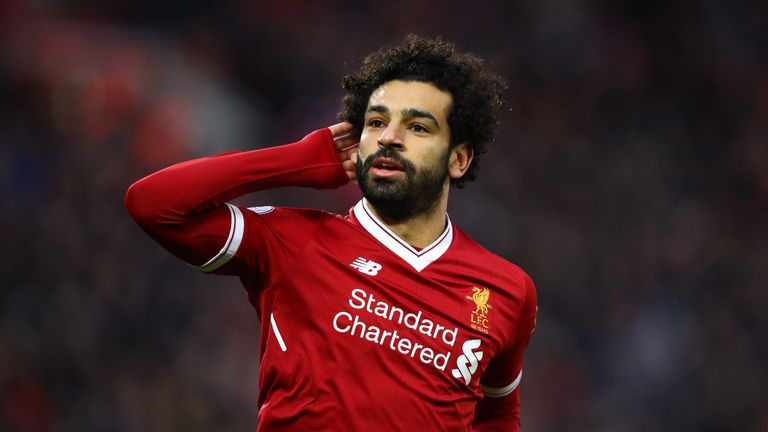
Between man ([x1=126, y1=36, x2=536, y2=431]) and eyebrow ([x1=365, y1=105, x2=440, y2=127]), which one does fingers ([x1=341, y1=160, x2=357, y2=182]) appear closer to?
man ([x1=126, y1=36, x2=536, y2=431])

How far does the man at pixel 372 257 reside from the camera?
2697 mm

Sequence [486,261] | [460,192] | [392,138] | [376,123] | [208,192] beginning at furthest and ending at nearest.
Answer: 1. [460,192]
2. [486,261]
3. [376,123]
4. [392,138]
5. [208,192]

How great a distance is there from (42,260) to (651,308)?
171 inches

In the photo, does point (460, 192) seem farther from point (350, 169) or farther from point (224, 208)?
point (224, 208)

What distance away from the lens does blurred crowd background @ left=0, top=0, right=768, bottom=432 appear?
6723 millimetres

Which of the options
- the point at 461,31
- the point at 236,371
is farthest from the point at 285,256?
the point at 461,31

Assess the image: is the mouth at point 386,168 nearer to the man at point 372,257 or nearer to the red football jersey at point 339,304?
the man at point 372,257

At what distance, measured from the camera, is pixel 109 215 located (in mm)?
6988

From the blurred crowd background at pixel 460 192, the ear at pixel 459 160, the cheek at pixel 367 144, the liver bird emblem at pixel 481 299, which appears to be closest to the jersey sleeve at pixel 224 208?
the cheek at pixel 367 144

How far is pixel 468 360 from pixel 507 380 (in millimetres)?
447

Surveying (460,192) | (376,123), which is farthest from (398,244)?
(460,192)

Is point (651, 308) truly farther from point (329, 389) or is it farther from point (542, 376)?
point (329, 389)

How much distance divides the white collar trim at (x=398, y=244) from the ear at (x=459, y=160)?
8.9 inches

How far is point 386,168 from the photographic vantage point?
2912 millimetres
